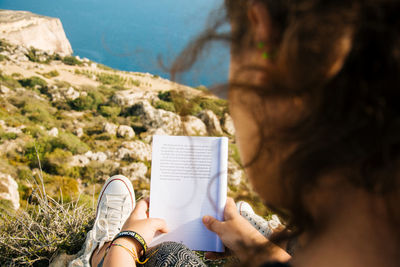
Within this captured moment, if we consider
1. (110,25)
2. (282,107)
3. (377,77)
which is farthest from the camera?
(110,25)

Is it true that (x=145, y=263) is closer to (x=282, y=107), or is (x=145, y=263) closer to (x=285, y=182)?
(x=285, y=182)

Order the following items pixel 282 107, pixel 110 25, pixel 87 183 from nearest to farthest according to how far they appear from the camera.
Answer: pixel 282 107 → pixel 87 183 → pixel 110 25

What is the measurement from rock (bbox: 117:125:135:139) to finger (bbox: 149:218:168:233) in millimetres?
5735

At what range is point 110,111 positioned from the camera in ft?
28.3

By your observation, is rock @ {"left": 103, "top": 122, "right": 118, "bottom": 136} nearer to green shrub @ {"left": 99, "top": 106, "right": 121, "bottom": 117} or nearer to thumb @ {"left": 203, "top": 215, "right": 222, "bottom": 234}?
green shrub @ {"left": 99, "top": 106, "right": 121, "bottom": 117}

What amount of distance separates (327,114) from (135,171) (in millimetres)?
4465

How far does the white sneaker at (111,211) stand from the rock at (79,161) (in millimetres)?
3563

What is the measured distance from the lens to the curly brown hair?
0.35 m

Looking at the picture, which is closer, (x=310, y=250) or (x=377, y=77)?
(x=377, y=77)

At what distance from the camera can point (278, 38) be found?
42 cm

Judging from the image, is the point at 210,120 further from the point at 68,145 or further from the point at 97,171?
the point at 68,145

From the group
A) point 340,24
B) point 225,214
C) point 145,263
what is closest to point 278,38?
point 340,24

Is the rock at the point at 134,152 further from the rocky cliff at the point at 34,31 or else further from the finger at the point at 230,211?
the rocky cliff at the point at 34,31

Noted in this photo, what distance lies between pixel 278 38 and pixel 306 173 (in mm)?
220
